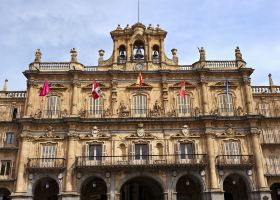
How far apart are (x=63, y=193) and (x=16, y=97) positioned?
13333 millimetres

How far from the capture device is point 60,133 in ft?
116

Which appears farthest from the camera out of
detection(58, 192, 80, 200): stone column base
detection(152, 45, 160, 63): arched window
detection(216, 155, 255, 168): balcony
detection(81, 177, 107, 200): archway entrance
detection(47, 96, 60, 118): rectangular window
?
detection(152, 45, 160, 63): arched window

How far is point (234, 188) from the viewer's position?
3612 cm

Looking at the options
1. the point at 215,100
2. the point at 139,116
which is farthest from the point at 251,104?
the point at 139,116

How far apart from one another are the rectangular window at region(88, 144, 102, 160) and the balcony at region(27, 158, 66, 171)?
2847 millimetres

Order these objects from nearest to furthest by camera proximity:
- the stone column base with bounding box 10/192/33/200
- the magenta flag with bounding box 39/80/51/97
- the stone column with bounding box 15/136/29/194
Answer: the stone column base with bounding box 10/192/33/200 < the stone column with bounding box 15/136/29/194 < the magenta flag with bounding box 39/80/51/97

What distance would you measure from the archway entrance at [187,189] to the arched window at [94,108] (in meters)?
11.4

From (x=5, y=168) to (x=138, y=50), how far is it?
20.0 m

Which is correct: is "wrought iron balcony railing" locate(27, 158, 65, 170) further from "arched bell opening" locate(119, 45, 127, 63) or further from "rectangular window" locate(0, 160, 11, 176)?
"arched bell opening" locate(119, 45, 127, 63)

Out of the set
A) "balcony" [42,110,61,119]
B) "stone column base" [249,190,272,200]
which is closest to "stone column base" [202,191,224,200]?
"stone column base" [249,190,272,200]

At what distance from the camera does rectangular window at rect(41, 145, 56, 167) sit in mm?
33906

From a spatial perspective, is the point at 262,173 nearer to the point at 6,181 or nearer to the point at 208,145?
the point at 208,145

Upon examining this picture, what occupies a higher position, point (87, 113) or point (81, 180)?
point (87, 113)

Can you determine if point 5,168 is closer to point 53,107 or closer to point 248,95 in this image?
point 53,107
